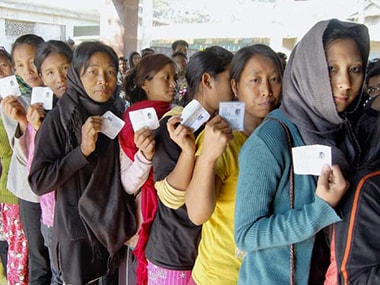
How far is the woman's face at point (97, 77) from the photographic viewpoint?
170 cm

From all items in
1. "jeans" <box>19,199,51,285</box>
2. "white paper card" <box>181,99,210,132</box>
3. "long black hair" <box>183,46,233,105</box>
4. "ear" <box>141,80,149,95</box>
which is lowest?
"jeans" <box>19,199,51,285</box>

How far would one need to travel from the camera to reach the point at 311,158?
0.89m

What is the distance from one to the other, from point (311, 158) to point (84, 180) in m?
1.15

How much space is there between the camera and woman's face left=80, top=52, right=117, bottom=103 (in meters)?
1.70

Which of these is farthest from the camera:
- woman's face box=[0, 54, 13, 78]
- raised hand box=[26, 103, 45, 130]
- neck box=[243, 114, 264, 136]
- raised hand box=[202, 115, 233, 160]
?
woman's face box=[0, 54, 13, 78]

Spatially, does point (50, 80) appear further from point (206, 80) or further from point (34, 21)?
point (34, 21)

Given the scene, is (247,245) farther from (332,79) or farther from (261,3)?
(261,3)

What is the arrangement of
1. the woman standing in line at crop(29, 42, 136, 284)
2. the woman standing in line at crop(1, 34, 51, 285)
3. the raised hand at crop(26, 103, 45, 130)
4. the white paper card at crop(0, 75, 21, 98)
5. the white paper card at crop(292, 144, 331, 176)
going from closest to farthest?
the white paper card at crop(292, 144, 331, 176) → the woman standing in line at crop(29, 42, 136, 284) → the raised hand at crop(26, 103, 45, 130) → the white paper card at crop(0, 75, 21, 98) → the woman standing in line at crop(1, 34, 51, 285)

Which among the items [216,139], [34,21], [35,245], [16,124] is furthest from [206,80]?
[34,21]

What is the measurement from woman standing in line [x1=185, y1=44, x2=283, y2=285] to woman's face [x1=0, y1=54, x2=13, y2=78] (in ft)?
6.61

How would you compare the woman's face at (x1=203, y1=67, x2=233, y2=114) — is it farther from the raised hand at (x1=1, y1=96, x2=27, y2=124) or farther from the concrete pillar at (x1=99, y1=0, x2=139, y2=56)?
the concrete pillar at (x1=99, y1=0, x2=139, y2=56)

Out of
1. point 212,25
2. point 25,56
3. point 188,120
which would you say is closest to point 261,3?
point 212,25

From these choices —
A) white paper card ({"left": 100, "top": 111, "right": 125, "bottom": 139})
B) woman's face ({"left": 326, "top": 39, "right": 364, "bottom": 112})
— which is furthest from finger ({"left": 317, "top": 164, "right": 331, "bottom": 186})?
white paper card ({"left": 100, "top": 111, "right": 125, "bottom": 139})

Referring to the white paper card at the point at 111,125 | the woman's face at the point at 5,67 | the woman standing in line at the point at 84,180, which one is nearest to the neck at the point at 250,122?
the white paper card at the point at 111,125
